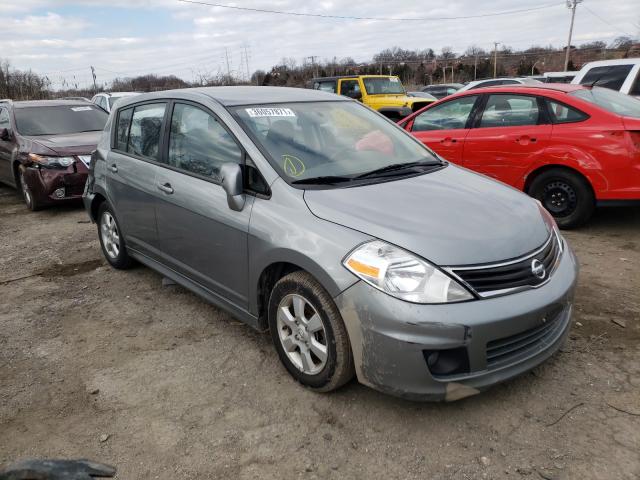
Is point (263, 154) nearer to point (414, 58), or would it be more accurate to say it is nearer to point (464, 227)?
point (464, 227)

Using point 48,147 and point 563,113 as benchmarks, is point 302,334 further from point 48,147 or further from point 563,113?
point 48,147

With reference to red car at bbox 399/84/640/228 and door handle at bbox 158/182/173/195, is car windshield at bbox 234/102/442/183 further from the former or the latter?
red car at bbox 399/84/640/228

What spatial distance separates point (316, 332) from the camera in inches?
109

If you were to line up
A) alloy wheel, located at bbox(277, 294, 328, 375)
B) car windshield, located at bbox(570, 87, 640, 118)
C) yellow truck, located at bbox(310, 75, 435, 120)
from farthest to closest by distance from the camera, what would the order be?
→ yellow truck, located at bbox(310, 75, 435, 120) → car windshield, located at bbox(570, 87, 640, 118) → alloy wheel, located at bbox(277, 294, 328, 375)

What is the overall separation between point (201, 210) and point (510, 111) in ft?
13.7

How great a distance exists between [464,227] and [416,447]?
3.68ft

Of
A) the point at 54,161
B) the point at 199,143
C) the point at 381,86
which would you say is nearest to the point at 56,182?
the point at 54,161

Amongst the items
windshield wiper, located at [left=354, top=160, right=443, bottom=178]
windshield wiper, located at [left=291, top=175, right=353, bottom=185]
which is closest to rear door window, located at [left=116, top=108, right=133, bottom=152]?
windshield wiper, located at [left=291, top=175, right=353, bottom=185]

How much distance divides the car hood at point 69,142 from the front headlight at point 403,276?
6.29 m

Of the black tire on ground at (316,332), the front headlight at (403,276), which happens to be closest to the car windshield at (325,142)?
the black tire on ground at (316,332)

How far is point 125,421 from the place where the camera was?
2754 millimetres

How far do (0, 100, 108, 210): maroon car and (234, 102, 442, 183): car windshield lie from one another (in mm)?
4991

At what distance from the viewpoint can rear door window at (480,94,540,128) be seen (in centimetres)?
576

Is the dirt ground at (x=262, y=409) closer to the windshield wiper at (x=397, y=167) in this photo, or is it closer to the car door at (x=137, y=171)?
the car door at (x=137, y=171)
